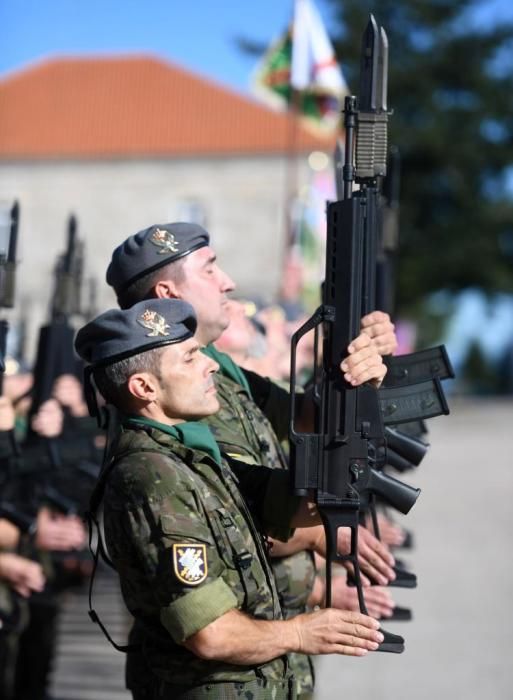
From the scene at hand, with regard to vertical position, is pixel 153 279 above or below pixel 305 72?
below

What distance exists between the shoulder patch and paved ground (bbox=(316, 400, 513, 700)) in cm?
461

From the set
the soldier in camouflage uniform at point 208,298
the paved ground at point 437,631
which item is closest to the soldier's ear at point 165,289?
the soldier in camouflage uniform at point 208,298

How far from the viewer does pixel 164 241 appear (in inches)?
139

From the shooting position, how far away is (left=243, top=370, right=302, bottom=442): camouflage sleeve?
12.8ft

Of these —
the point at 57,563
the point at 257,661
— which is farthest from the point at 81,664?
the point at 257,661

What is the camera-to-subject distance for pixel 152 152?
134 ft

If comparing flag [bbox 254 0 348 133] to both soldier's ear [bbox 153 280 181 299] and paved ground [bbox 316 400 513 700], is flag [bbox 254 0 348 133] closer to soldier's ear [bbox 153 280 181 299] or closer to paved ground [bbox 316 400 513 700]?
paved ground [bbox 316 400 513 700]

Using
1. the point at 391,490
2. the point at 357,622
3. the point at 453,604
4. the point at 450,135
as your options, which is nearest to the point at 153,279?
the point at 391,490

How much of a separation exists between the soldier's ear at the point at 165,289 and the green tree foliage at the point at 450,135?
112 ft

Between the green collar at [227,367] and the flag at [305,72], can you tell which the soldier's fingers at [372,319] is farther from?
the flag at [305,72]

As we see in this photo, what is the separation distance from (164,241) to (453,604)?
22.4ft

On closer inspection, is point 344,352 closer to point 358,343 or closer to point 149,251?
point 358,343

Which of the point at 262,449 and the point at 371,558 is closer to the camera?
the point at 371,558

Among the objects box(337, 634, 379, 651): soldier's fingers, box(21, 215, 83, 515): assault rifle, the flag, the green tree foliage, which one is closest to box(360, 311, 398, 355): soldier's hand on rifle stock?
box(337, 634, 379, 651): soldier's fingers
